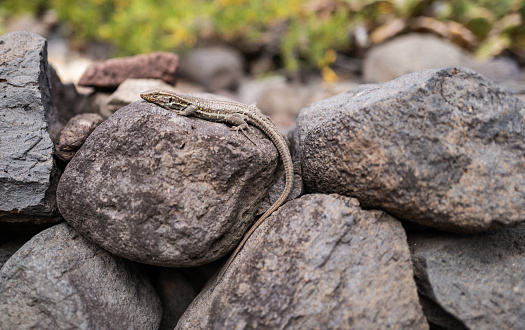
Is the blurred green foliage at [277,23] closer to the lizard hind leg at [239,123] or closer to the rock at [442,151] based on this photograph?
the lizard hind leg at [239,123]

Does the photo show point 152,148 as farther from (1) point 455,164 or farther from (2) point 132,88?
(1) point 455,164

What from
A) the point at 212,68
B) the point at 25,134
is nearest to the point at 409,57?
the point at 212,68

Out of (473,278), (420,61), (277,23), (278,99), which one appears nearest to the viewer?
(473,278)

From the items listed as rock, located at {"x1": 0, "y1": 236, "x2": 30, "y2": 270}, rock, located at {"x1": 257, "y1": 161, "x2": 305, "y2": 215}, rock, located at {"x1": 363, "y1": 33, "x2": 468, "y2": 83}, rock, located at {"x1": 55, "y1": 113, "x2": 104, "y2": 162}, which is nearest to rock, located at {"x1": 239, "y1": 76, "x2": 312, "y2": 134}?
rock, located at {"x1": 363, "y1": 33, "x2": 468, "y2": 83}

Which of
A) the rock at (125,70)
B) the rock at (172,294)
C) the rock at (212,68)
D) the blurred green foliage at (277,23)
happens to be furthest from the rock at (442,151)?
the rock at (212,68)

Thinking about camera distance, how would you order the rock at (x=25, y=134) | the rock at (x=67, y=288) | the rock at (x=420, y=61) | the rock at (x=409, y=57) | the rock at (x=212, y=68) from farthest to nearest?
the rock at (x=212, y=68), the rock at (x=409, y=57), the rock at (x=420, y=61), the rock at (x=25, y=134), the rock at (x=67, y=288)

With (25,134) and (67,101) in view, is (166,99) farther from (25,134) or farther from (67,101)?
(67,101)

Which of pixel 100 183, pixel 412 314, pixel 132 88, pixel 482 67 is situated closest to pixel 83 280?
pixel 100 183
